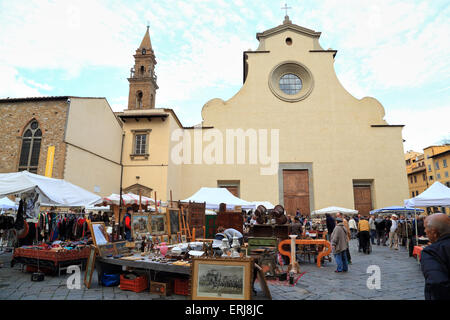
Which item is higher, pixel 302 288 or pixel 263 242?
pixel 263 242

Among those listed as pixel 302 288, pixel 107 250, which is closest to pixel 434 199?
pixel 302 288

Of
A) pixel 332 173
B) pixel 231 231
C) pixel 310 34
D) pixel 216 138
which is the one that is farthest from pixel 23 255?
pixel 310 34

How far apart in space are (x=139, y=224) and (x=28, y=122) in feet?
36.1

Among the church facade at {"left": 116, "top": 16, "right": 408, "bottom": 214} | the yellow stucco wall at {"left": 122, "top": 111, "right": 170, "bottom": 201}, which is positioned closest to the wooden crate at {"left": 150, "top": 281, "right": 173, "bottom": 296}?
the yellow stucco wall at {"left": 122, "top": 111, "right": 170, "bottom": 201}

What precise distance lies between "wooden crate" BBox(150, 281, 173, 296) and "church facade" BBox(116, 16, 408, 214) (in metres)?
12.6

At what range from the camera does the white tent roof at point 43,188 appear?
21.8 ft

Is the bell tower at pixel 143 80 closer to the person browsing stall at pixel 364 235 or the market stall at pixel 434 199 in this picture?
the person browsing stall at pixel 364 235

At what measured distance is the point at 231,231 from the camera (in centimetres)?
707

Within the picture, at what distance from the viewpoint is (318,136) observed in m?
19.2

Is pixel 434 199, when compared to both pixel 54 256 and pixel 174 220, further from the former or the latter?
pixel 54 256

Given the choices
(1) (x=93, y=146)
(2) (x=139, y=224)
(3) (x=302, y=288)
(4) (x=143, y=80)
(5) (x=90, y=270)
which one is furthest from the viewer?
(4) (x=143, y=80)

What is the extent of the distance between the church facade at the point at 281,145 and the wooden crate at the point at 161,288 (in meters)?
12.6

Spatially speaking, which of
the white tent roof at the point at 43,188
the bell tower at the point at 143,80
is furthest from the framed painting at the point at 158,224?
the bell tower at the point at 143,80

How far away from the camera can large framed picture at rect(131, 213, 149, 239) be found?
670cm
